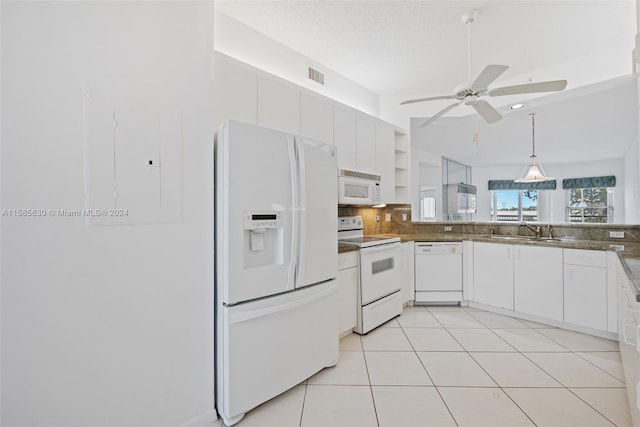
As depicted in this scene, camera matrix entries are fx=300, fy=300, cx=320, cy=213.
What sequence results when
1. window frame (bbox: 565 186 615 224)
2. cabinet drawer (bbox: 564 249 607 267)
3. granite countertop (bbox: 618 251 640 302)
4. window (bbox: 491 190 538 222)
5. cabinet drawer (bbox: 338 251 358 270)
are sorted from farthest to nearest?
window (bbox: 491 190 538 222)
window frame (bbox: 565 186 615 224)
cabinet drawer (bbox: 564 249 607 267)
cabinet drawer (bbox: 338 251 358 270)
granite countertop (bbox: 618 251 640 302)

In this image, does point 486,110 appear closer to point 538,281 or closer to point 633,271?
point 633,271

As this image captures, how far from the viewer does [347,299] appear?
2729mm

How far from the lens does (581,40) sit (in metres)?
2.85

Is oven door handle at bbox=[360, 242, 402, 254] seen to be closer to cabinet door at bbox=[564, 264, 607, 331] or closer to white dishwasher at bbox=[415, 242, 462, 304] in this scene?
white dishwasher at bbox=[415, 242, 462, 304]

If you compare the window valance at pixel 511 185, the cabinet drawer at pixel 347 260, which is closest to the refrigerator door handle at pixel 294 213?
the cabinet drawer at pixel 347 260

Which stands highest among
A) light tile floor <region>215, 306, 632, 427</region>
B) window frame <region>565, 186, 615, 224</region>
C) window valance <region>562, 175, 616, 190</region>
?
window valance <region>562, 175, 616, 190</region>

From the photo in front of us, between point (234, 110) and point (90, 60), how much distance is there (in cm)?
100

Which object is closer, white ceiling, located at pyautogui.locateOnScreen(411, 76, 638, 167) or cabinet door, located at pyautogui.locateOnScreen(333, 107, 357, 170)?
cabinet door, located at pyautogui.locateOnScreen(333, 107, 357, 170)

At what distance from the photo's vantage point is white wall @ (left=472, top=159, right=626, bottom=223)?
23.8ft

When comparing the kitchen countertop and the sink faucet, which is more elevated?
the sink faucet

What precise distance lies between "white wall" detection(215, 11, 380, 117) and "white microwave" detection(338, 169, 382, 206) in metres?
1.03

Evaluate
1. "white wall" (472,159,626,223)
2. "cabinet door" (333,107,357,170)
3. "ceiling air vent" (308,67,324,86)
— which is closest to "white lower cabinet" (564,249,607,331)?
"cabinet door" (333,107,357,170)

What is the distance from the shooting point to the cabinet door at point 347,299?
2.66 meters

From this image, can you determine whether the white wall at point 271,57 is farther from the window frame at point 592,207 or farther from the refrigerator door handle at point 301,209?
the window frame at point 592,207
